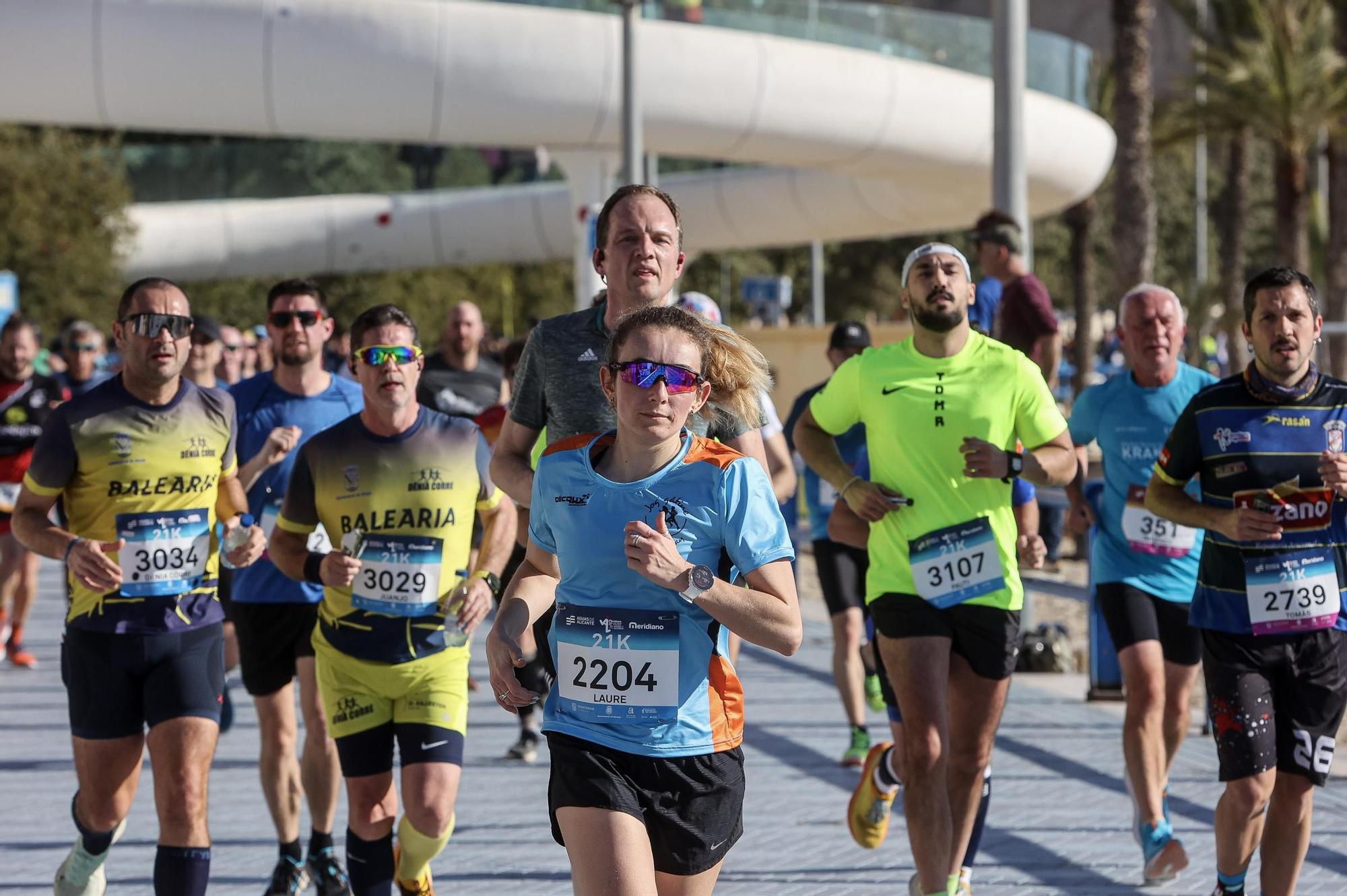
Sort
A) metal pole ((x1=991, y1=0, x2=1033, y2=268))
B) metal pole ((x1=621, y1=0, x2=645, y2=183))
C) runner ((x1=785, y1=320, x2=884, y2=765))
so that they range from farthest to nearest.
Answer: metal pole ((x1=621, y1=0, x2=645, y2=183)) < metal pole ((x1=991, y1=0, x2=1033, y2=268)) < runner ((x1=785, y1=320, x2=884, y2=765))

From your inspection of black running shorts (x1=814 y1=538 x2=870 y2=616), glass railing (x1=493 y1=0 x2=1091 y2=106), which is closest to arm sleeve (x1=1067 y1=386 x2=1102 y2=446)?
black running shorts (x1=814 y1=538 x2=870 y2=616)

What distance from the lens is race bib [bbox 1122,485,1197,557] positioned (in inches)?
282

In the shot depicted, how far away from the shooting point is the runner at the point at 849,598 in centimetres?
904

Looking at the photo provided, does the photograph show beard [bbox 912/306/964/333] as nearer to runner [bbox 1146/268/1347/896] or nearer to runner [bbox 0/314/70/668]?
runner [bbox 1146/268/1347/896]

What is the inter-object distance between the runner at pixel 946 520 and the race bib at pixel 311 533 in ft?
6.16

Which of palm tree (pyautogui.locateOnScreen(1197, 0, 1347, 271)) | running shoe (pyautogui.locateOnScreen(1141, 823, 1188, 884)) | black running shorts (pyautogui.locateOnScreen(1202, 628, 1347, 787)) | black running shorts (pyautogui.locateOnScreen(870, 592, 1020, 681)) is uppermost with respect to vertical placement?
palm tree (pyautogui.locateOnScreen(1197, 0, 1347, 271))

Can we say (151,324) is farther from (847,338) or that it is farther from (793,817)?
(847,338)

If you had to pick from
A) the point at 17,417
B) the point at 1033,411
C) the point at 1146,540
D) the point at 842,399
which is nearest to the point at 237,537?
the point at 842,399

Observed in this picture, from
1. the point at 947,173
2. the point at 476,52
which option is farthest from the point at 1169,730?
the point at 947,173

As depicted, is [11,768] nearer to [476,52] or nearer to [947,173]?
[476,52]

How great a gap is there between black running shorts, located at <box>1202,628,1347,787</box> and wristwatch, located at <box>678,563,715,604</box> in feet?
8.34

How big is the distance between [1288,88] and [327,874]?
2767 cm

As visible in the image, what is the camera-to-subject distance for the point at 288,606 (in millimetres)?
6973

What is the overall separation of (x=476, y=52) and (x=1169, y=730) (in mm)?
17411
